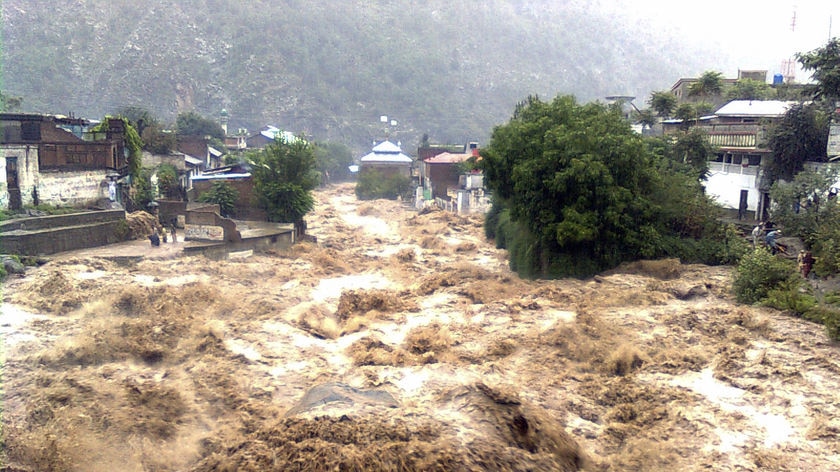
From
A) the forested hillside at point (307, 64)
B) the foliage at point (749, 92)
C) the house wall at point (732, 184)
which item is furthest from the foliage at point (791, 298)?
the forested hillside at point (307, 64)

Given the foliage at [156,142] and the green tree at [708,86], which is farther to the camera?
the green tree at [708,86]

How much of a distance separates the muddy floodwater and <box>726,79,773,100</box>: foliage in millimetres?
22528

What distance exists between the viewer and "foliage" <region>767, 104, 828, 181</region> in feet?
80.5

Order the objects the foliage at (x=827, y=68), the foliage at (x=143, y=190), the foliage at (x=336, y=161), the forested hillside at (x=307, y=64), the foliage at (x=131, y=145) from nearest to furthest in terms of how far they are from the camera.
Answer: the foliage at (x=827, y=68), the foliage at (x=131, y=145), the foliage at (x=143, y=190), the foliage at (x=336, y=161), the forested hillside at (x=307, y=64)

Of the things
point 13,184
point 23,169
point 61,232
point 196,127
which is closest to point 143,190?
point 23,169

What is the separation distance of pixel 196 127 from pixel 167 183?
28300mm

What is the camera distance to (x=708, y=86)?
144 feet

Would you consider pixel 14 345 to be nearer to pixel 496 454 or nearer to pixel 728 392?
pixel 496 454

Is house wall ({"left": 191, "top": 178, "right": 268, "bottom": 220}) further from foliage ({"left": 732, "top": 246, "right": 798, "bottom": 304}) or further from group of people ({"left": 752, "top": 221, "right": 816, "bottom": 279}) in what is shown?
foliage ({"left": 732, "top": 246, "right": 798, "bottom": 304})

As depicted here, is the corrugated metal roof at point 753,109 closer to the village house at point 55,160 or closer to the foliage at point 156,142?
the village house at point 55,160

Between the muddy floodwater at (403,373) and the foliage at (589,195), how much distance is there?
1.21 metres

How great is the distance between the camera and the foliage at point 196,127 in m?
60.5

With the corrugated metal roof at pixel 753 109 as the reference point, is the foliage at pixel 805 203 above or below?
below

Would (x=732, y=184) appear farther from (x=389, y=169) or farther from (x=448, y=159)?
(x=389, y=169)
